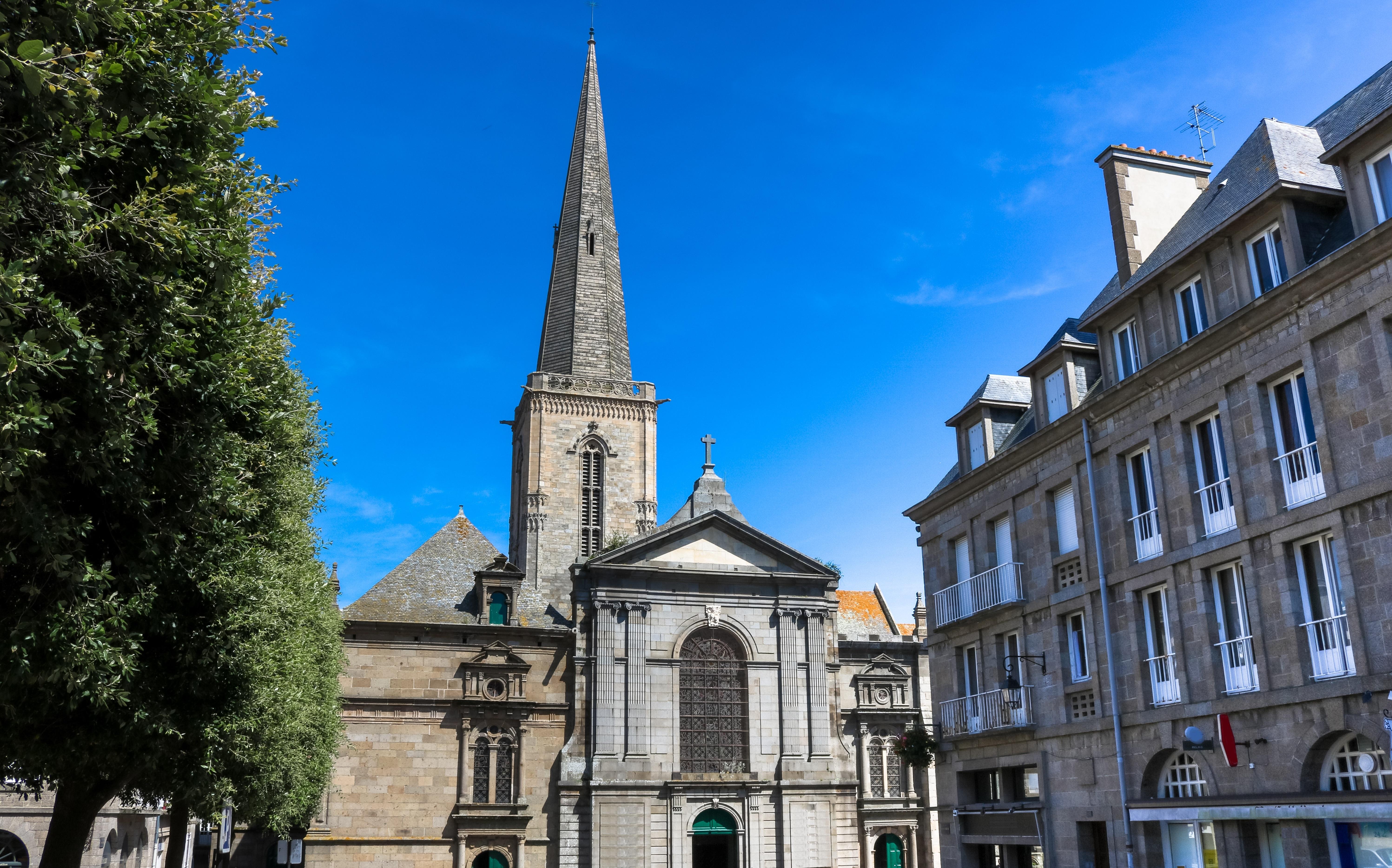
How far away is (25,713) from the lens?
10.0m

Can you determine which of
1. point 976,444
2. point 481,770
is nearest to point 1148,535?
point 976,444

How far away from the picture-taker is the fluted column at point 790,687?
35719mm

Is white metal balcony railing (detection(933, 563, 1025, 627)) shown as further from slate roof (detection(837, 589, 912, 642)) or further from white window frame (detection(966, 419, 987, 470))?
slate roof (detection(837, 589, 912, 642))

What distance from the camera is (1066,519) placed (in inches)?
748

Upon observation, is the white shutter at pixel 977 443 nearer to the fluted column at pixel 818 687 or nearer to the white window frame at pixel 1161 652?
the white window frame at pixel 1161 652

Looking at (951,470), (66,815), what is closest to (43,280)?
(66,815)

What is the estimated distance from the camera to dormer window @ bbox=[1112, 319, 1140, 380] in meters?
17.5

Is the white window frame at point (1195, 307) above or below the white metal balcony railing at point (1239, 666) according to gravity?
above

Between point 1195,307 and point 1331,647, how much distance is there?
5655 millimetres

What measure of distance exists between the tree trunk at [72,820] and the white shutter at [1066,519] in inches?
609

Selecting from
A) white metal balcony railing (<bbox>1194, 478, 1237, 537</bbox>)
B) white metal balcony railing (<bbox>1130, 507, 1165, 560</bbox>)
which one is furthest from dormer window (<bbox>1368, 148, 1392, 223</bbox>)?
white metal balcony railing (<bbox>1130, 507, 1165, 560</bbox>)

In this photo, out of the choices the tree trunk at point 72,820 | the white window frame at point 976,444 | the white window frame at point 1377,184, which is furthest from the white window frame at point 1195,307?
the tree trunk at point 72,820

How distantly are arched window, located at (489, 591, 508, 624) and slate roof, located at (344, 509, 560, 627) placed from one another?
52cm

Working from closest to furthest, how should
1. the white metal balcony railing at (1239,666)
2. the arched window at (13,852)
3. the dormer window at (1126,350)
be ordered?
the white metal balcony railing at (1239,666) → the dormer window at (1126,350) → the arched window at (13,852)
